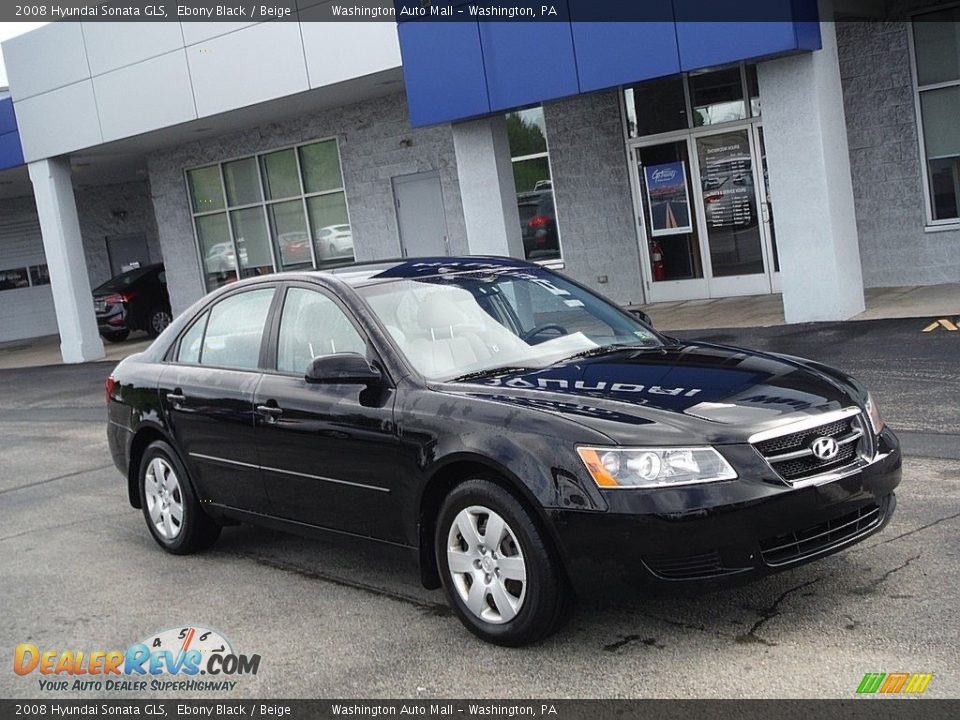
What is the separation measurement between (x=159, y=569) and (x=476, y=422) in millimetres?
2769

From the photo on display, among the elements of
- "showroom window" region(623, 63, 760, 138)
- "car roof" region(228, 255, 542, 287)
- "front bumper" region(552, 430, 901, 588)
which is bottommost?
"front bumper" region(552, 430, 901, 588)

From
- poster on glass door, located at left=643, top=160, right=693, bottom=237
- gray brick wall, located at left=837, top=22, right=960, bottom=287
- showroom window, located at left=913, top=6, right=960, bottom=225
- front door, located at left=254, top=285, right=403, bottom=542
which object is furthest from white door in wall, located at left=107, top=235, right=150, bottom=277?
front door, located at left=254, top=285, right=403, bottom=542

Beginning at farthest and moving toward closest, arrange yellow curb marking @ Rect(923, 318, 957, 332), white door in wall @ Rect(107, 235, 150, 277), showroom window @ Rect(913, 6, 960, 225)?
white door in wall @ Rect(107, 235, 150, 277) → showroom window @ Rect(913, 6, 960, 225) → yellow curb marking @ Rect(923, 318, 957, 332)

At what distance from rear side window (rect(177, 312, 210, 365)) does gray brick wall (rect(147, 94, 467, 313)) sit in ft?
43.6

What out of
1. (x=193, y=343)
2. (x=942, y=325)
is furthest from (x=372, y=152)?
Answer: (x=193, y=343)

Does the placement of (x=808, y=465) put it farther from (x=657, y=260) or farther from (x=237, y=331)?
(x=657, y=260)

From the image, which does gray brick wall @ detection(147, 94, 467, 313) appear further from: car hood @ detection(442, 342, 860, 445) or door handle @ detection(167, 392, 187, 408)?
car hood @ detection(442, 342, 860, 445)

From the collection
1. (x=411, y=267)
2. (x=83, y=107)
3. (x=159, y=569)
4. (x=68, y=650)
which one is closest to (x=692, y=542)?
(x=411, y=267)

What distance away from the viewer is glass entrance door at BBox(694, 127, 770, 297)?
53.8ft

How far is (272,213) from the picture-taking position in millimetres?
23406

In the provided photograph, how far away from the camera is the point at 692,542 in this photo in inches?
169

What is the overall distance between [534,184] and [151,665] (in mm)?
14349

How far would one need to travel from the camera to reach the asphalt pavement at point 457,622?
4312mm

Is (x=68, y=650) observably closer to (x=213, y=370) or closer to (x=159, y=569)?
(x=159, y=569)
